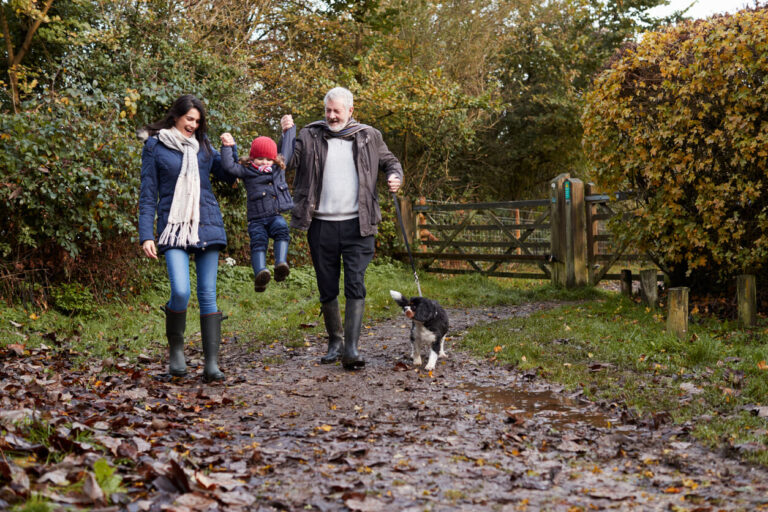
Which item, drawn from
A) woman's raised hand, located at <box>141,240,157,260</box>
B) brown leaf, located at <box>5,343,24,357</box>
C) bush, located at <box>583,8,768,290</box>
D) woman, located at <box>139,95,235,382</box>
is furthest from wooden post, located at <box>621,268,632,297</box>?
brown leaf, located at <box>5,343,24,357</box>

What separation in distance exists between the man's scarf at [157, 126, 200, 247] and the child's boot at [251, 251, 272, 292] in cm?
114

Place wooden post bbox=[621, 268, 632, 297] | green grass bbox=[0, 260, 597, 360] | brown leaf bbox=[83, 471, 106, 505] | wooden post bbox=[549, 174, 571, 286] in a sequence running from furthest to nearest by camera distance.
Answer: wooden post bbox=[549, 174, 571, 286] < wooden post bbox=[621, 268, 632, 297] < green grass bbox=[0, 260, 597, 360] < brown leaf bbox=[83, 471, 106, 505]

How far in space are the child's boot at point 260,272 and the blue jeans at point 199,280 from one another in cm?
82

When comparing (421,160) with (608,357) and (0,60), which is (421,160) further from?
(608,357)

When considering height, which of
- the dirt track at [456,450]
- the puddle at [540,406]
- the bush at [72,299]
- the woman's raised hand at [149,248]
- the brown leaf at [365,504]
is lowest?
the puddle at [540,406]

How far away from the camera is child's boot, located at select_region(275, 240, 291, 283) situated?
6.18 meters

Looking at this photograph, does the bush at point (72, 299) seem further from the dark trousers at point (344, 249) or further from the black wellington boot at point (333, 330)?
the dark trousers at point (344, 249)

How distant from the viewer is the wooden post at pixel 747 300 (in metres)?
6.77

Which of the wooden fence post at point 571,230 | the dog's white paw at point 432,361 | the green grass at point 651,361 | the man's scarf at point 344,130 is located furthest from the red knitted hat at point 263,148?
the wooden fence post at point 571,230

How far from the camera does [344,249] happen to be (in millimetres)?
5516

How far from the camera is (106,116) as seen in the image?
8.27 m

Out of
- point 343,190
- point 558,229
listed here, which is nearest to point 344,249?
point 343,190

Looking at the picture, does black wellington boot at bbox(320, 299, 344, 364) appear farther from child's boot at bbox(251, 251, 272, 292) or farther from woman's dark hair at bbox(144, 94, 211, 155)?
woman's dark hair at bbox(144, 94, 211, 155)

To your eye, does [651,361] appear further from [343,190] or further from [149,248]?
[149,248]
